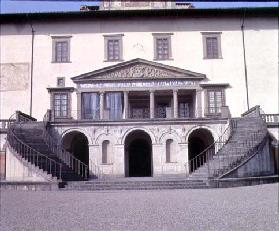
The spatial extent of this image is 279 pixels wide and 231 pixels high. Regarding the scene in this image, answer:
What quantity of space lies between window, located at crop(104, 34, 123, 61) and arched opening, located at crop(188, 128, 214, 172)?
841 cm

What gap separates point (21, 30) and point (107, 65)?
7.38 metres

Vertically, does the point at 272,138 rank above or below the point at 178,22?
below

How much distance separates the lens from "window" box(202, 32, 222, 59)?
2994 cm

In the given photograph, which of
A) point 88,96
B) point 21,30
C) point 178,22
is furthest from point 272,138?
point 21,30

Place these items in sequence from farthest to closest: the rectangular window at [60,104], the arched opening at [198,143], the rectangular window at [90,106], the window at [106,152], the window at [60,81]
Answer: the window at [60,81] → the rectangular window at [60,104] → the rectangular window at [90,106] → the arched opening at [198,143] → the window at [106,152]

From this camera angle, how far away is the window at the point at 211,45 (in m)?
29.9

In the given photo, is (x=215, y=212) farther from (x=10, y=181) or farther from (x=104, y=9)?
(x=104, y=9)

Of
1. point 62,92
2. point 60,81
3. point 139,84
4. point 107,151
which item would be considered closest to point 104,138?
point 107,151

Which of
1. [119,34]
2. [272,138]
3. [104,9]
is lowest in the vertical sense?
[272,138]

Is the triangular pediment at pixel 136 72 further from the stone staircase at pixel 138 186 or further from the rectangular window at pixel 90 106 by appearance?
the stone staircase at pixel 138 186

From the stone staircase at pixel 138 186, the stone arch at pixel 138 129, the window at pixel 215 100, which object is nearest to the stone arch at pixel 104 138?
the stone arch at pixel 138 129

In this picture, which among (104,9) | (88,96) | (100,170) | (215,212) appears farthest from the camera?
(104,9)

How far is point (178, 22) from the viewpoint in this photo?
30.4 meters

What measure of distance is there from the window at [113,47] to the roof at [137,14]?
1676 mm
